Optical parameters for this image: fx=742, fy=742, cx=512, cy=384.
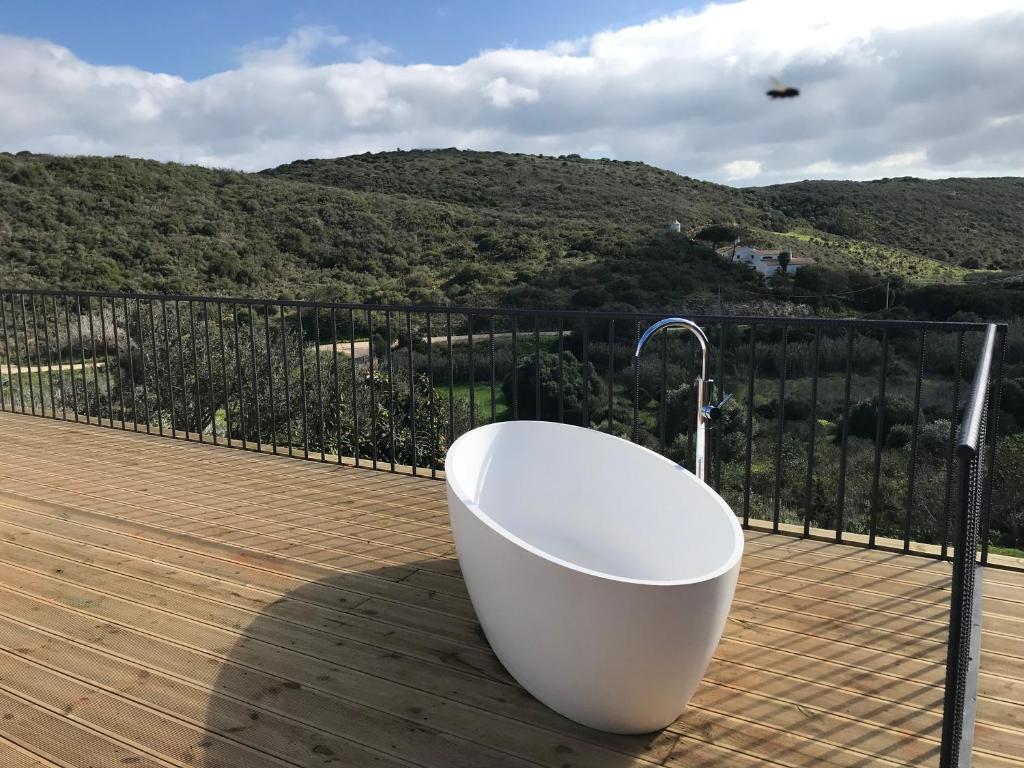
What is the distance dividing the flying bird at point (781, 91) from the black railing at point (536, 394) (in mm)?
1059

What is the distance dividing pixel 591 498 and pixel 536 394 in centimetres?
92

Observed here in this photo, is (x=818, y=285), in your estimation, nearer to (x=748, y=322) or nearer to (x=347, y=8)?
(x=347, y=8)

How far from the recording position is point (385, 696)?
1.75 metres

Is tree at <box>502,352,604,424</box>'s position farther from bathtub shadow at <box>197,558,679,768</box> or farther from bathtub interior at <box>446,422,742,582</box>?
bathtub shadow at <box>197,558,679,768</box>

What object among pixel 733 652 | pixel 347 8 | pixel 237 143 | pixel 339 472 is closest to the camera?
pixel 733 652

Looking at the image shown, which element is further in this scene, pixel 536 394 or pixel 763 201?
pixel 763 201

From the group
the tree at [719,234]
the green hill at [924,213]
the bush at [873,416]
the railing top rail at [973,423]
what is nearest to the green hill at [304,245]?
the tree at [719,234]

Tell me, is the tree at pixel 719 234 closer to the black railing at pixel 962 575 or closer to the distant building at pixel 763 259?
the distant building at pixel 763 259

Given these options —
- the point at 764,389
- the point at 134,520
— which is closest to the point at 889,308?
the point at 764,389

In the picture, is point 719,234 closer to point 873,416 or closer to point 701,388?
point 873,416

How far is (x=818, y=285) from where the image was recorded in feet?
63.5

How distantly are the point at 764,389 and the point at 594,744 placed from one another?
1042cm

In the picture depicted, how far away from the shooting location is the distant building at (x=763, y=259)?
20.7 meters

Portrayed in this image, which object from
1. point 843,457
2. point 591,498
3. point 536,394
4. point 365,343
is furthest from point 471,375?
point 365,343
